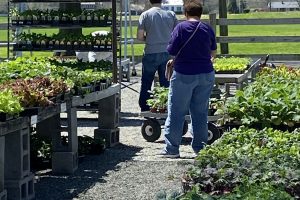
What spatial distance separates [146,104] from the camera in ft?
41.6

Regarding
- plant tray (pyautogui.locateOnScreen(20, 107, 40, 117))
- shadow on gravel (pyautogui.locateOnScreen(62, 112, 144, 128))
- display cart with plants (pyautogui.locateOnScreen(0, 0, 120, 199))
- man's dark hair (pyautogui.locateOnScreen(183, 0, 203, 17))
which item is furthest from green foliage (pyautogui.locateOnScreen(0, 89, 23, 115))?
shadow on gravel (pyautogui.locateOnScreen(62, 112, 144, 128))

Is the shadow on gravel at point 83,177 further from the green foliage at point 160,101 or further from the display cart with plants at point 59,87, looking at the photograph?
the green foliage at point 160,101

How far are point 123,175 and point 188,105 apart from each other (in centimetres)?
117

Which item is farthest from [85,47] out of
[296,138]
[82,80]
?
[296,138]

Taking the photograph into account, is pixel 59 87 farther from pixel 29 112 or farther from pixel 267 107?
pixel 267 107

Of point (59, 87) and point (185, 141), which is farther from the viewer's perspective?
point (185, 141)

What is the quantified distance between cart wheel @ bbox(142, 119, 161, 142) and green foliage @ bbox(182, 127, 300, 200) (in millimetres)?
4514

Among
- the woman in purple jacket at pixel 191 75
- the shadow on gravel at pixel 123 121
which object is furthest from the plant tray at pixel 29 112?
the shadow on gravel at pixel 123 121

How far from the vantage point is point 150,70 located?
1277 centimetres

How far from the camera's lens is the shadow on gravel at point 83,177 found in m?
A: 8.46

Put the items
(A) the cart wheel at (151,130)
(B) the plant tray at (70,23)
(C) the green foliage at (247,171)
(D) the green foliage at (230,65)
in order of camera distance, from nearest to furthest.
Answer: (C) the green foliage at (247,171) < (A) the cart wheel at (151,130) < (B) the plant tray at (70,23) < (D) the green foliage at (230,65)

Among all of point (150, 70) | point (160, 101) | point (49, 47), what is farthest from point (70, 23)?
point (160, 101)

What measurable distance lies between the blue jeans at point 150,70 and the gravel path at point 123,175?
84 centimetres

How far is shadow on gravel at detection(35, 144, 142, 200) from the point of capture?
846cm
